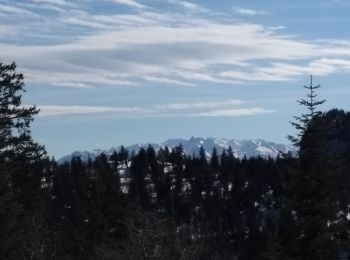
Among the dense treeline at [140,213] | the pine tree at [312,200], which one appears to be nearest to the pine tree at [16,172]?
the dense treeline at [140,213]

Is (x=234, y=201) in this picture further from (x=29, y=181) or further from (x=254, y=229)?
(x=29, y=181)

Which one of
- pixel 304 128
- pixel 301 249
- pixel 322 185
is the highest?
pixel 304 128

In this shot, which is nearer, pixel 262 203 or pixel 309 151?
pixel 309 151

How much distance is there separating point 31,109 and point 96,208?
28.0ft

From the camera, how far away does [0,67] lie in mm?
32844

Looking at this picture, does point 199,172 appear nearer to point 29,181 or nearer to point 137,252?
point 29,181

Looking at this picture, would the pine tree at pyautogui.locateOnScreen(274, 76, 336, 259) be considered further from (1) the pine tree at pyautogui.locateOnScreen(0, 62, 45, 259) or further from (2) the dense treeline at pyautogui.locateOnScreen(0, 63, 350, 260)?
(1) the pine tree at pyautogui.locateOnScreen(0, 62, 45, 259)

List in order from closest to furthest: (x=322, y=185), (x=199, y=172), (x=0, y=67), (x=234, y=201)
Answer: (x=322, y=185), (x=0, y=67), (x=234, y=201), (x=199, y=172)

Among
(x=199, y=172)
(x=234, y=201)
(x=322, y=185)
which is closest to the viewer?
(x=322, y=185)

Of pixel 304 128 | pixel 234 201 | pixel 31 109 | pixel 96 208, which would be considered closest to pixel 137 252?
pixel 304 128

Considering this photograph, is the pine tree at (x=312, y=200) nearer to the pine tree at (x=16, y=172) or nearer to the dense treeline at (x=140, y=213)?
the dense treeline at (x=140, y=213)

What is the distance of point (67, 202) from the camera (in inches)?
4242

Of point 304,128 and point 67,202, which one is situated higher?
point 304,128

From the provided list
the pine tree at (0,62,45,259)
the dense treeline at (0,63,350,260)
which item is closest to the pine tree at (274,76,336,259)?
the dense treeline at (0,63,350,260)
